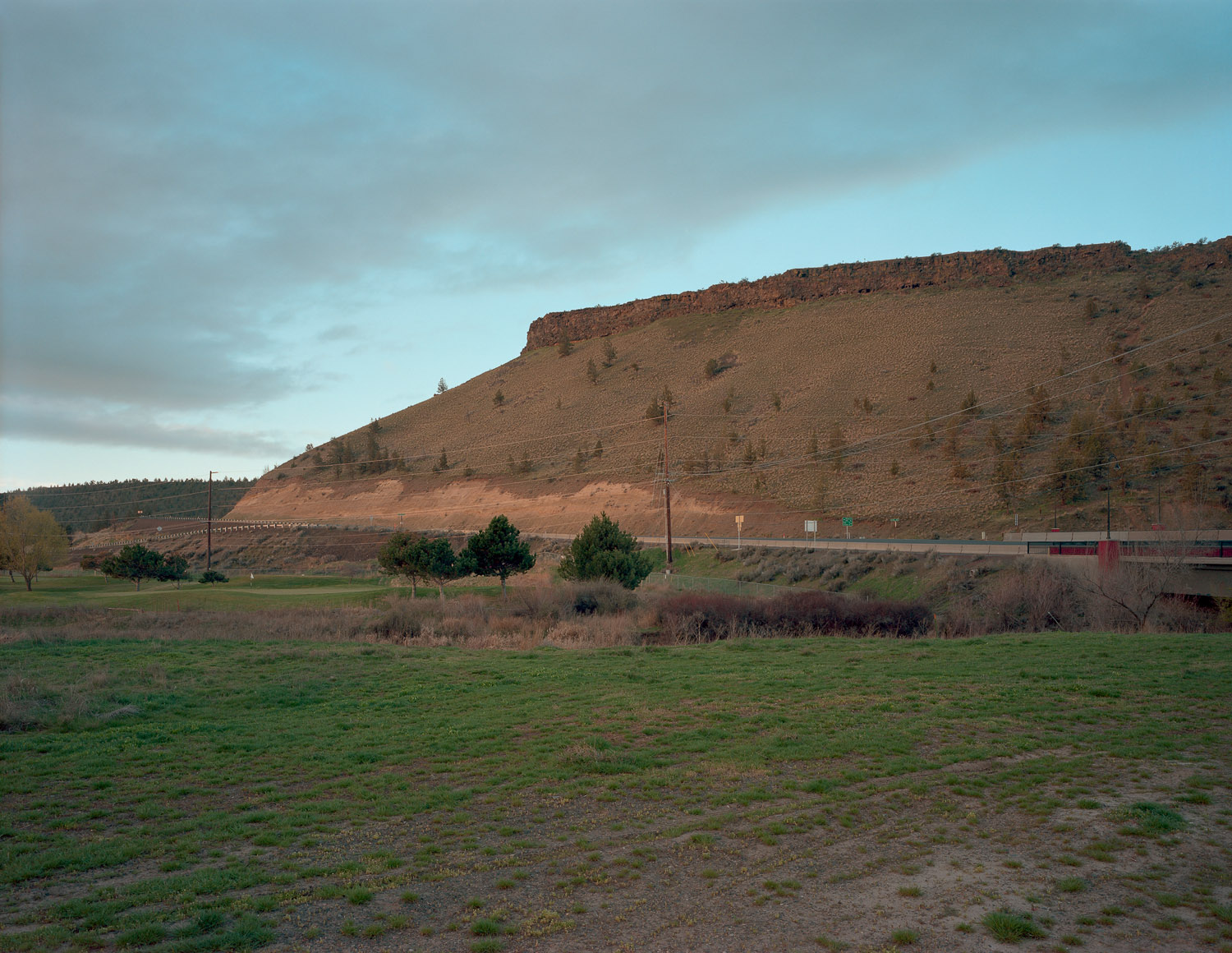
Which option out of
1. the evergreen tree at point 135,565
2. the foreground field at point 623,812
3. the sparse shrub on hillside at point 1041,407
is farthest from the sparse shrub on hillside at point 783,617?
the sparse shrub on hillside at point 1041,407

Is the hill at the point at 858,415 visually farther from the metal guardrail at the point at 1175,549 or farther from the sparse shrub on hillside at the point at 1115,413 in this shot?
the metal guardrail at the point at 1175,549

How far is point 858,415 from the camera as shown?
71.1 m

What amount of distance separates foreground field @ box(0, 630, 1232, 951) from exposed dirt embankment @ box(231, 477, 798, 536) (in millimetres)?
45830

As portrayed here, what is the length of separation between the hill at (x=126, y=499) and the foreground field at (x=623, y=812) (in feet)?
439

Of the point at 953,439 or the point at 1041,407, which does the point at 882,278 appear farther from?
the point at 953,439

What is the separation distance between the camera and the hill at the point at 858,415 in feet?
180

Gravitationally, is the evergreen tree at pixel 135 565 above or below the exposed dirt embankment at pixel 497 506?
below

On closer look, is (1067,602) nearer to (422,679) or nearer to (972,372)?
(422,679)

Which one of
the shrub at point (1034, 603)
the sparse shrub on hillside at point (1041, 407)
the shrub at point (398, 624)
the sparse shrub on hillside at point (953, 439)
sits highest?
the sparse shrub on hillside at point (1041, 407)

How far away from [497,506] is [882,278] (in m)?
60.8

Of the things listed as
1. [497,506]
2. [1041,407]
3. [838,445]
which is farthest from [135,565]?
[1041,407]

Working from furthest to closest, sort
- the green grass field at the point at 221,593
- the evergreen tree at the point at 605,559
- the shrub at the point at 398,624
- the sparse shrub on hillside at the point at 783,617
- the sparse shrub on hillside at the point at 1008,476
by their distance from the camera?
the sparse shrub on hillside at the point at 1008,476 → the evergreen tree at the point at 605,559 → the green grass field at the point at 221,593 → the sparse shrub on hillside at the point at 783,617 → the shrub at the point at 398,624

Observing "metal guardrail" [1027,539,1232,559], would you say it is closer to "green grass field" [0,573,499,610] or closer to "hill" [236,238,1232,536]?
"hill" [236,238,1232,536]

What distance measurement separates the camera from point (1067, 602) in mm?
29391
